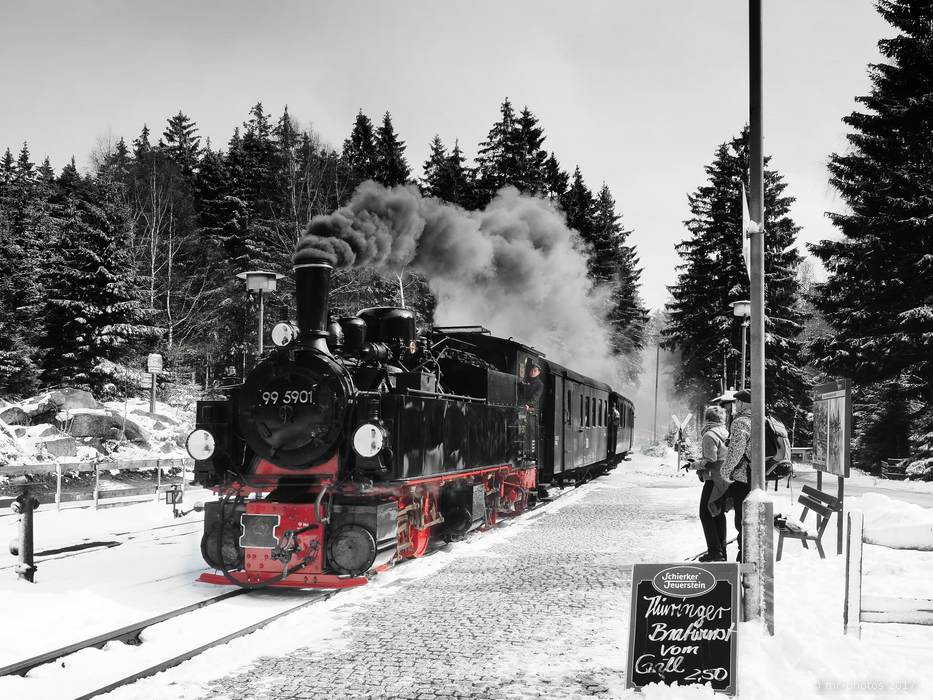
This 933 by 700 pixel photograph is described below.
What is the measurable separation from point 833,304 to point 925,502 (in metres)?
9.37

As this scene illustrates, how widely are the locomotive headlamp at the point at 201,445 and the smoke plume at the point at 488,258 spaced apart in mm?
1961

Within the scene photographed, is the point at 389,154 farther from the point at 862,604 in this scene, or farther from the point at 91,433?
the point at 862,604

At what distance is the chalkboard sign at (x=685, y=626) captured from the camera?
4055mm

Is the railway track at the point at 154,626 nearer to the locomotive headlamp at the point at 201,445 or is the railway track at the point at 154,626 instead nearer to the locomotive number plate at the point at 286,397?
the locomotive headlamp at the point at 201,445

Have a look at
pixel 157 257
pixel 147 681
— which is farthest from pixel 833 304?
pixel 157 257

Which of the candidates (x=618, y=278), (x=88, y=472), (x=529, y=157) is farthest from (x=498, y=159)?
(x=88, y=472)

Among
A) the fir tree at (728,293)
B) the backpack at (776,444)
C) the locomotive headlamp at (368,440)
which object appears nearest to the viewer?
the locomotive headlamp at (368,440)

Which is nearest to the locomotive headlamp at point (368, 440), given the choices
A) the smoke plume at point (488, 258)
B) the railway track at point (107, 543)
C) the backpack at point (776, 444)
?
the smoke plume at point (488, 258)

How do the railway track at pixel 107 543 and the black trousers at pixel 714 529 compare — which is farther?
the railway track at pixel 107 543

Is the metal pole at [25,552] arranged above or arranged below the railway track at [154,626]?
above

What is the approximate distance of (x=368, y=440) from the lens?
686 cm

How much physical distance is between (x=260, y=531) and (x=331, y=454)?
0.89m

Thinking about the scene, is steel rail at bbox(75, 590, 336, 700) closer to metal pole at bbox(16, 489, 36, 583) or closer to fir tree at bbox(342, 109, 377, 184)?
metal pole at bbox(16, 489, 36, 583)

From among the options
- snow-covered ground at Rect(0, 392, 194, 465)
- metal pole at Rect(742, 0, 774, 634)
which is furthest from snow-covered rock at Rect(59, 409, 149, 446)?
metal pole at Rect(742, 0, 774, 634)
